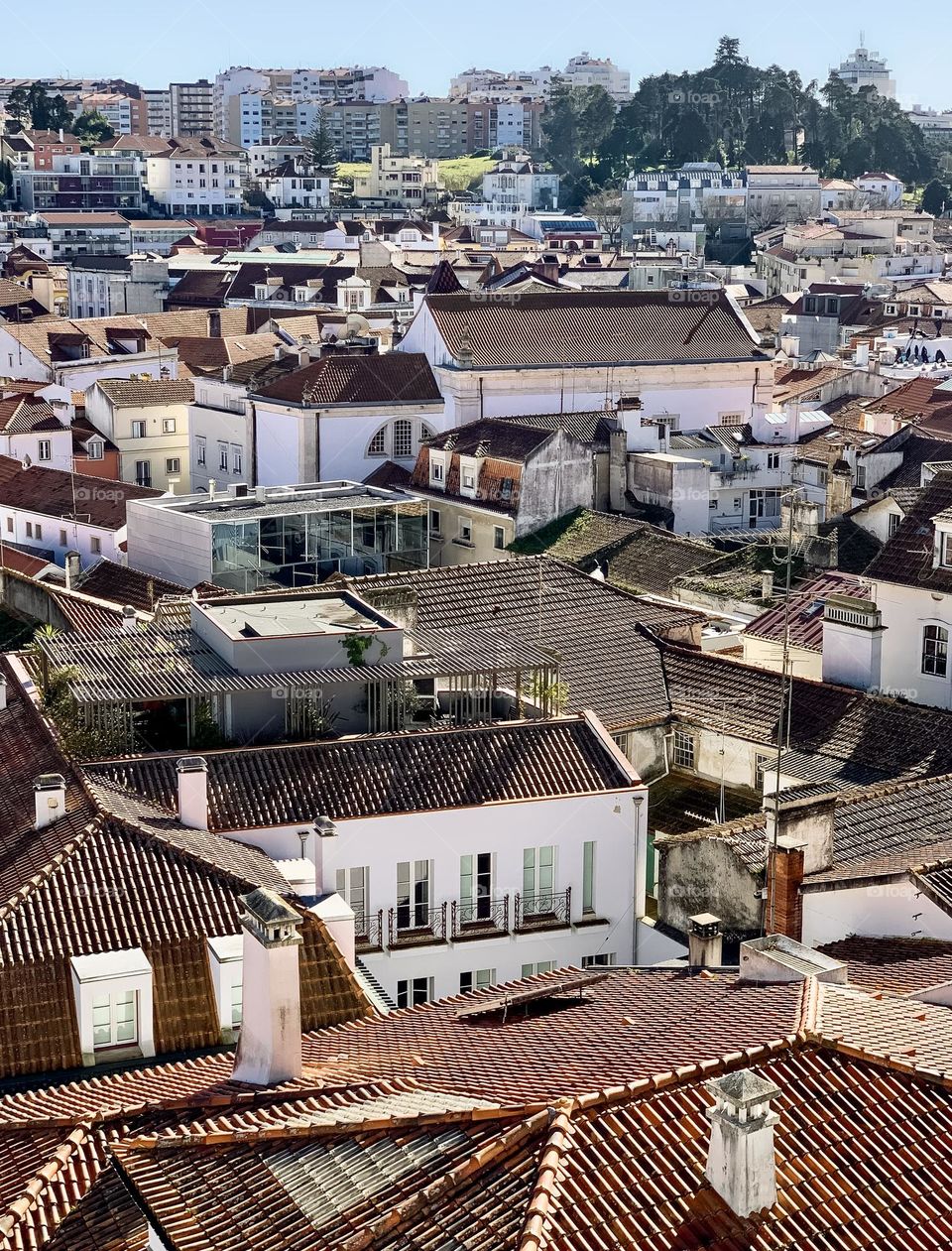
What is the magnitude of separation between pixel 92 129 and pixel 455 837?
15902cm

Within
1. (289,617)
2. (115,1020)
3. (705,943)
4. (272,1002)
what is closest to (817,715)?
(289,617)

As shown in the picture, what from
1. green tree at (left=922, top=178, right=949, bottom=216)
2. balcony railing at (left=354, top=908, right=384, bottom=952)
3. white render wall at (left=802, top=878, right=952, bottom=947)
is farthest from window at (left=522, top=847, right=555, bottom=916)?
green tree at (left=922, top=178, right=949, bottom=216)

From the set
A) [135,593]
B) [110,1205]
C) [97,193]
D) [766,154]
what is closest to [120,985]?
[110,1205]

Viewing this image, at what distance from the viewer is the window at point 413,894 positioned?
22.3m

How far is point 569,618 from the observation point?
30875mm

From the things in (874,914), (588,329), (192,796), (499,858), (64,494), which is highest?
(588,329)

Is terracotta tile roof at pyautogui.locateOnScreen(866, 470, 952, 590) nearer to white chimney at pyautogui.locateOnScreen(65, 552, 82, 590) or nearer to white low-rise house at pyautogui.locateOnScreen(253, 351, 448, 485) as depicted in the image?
white chimney at pyautogui.locateOnScreen(65, 552, 82, 590)

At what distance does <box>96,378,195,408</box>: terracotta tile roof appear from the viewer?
57.7 metres

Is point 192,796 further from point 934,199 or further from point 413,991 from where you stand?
point 934,199

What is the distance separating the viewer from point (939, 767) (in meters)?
26.0

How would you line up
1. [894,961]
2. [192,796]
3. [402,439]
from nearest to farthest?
1. [894,961]
2. [192,796]
3. [402,439]

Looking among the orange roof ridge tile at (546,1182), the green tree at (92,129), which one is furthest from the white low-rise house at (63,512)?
the green tree at (92,129)

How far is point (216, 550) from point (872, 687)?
15439mm

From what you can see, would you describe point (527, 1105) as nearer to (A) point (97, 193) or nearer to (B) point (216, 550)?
(B) point (216, 550)
